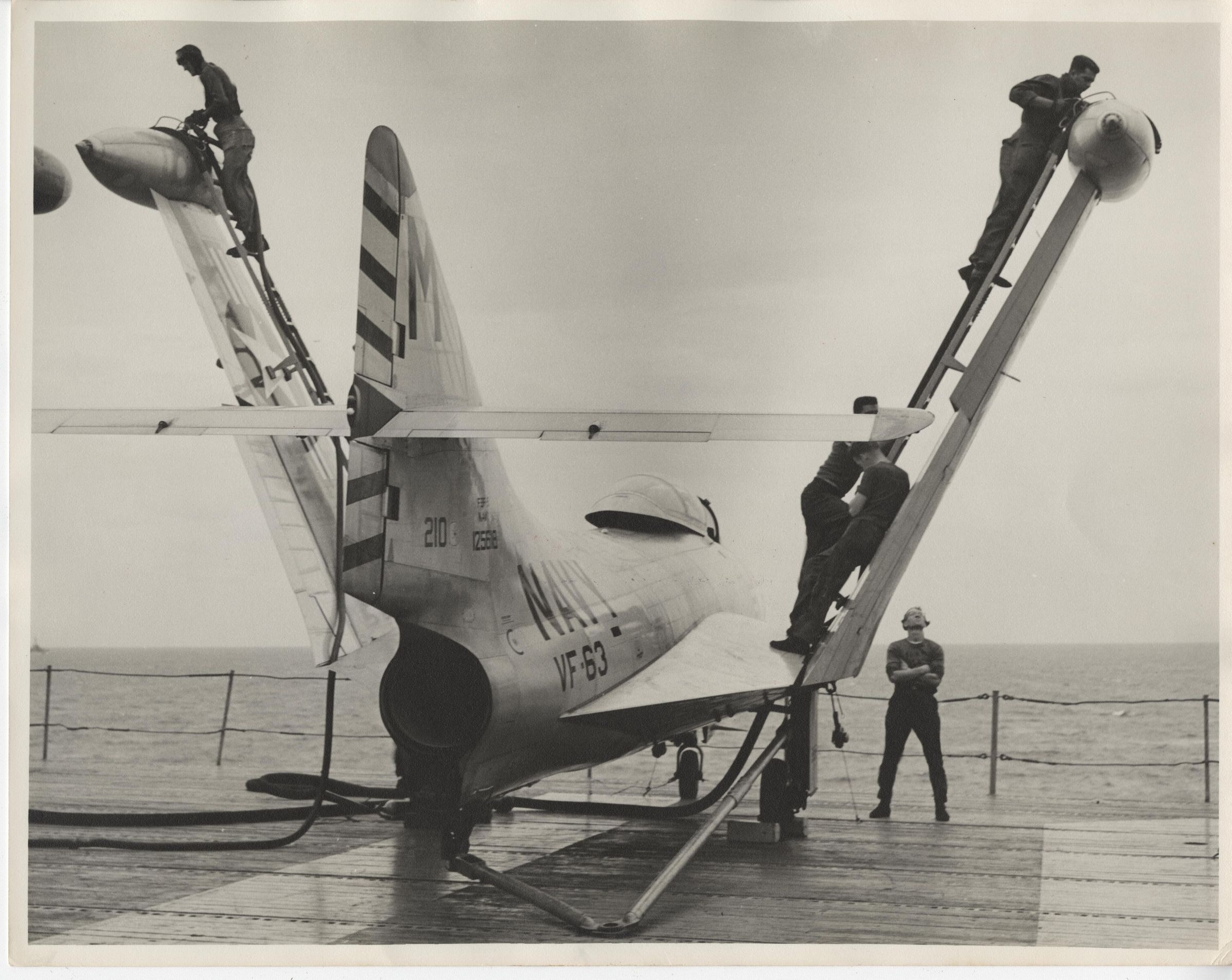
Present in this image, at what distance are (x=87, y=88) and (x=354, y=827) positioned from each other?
5113mm

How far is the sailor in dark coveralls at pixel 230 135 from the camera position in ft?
22.9

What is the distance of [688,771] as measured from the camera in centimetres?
1008

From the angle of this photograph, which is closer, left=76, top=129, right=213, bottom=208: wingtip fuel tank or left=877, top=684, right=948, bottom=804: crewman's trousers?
left=76, top=129, right=213, bottom=208: wingtip fuel tank

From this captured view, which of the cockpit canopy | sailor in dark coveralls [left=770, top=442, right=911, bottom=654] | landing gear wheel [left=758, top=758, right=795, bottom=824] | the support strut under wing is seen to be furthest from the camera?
the cockpit canopy

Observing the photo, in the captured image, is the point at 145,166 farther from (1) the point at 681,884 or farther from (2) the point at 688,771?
(2) the point at 688,771

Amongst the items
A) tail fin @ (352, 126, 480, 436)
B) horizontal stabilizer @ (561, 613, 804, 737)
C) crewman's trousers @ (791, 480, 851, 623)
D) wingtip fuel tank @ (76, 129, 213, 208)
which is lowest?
horizontal stabilizer @ (561, 613, 804, 737)

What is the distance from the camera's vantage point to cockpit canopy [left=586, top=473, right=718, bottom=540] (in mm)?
9047

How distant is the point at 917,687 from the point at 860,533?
1560mm

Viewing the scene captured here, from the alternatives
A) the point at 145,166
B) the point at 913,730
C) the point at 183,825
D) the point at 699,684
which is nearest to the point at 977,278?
the point at 699,684

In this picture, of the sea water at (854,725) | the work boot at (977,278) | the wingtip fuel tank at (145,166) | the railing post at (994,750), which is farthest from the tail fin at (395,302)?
the railing post at (994,750)

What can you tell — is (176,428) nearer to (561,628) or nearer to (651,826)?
(561,628)

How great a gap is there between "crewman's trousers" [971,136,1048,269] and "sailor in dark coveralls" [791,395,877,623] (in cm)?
125

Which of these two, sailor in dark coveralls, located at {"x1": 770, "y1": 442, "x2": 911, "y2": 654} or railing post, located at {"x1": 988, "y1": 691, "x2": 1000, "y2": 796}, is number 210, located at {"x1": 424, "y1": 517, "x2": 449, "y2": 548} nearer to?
sailor in dark coveralls, located at {"x1": 770, "y1": 442, "x2": 911, "y2": 654}

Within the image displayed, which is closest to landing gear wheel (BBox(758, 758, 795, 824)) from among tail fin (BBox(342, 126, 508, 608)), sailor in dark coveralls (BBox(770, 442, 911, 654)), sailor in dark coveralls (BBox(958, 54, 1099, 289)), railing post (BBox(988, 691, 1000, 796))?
sailor in dark coveralls (BBox(770, 442, 911, 654))
